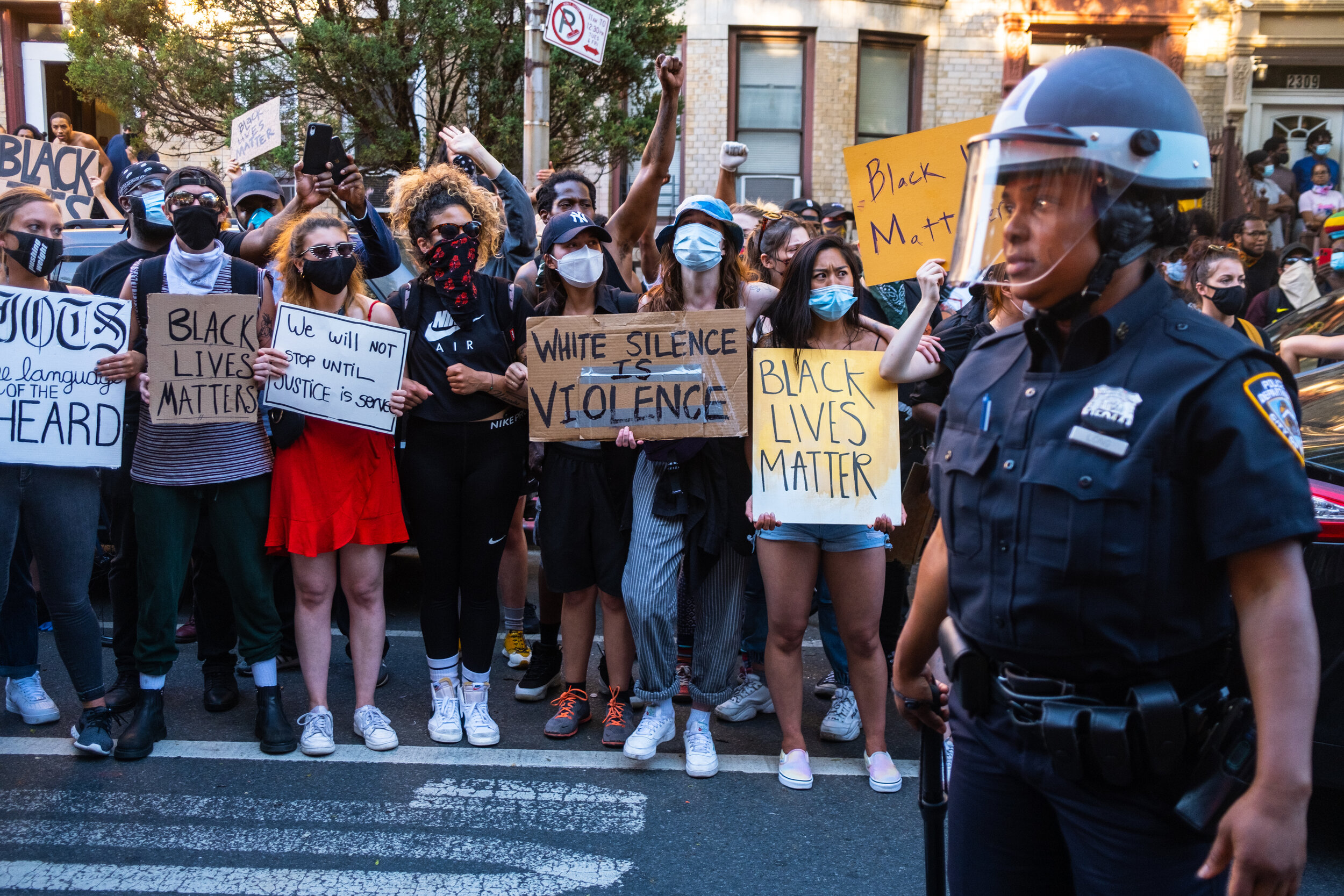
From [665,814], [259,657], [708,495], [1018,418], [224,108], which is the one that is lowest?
[665,814]

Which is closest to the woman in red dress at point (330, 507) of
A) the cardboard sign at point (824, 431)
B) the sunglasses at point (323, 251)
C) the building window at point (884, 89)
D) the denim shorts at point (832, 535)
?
the sunglasses at point (323, 251)

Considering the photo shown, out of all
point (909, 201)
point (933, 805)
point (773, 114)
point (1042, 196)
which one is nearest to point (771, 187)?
point (773, 114)

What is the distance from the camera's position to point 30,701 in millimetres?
4578

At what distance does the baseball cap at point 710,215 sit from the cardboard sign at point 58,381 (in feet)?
6.93

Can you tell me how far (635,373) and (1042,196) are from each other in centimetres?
263

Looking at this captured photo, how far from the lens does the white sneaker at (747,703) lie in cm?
484

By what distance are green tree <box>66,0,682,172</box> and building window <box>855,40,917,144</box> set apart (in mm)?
5309

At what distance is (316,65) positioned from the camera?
10.8m

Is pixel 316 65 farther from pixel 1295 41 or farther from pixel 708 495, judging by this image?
pixel 1295 41

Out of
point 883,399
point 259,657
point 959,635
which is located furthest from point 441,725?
point 959,635

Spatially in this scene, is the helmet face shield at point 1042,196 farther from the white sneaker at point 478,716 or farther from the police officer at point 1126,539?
the white sneaker at point 478,716

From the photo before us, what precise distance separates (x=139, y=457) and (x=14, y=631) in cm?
96

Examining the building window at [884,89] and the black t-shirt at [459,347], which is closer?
the black t-shirt at [459,347]

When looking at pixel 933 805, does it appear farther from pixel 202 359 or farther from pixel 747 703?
pixel 202 359
